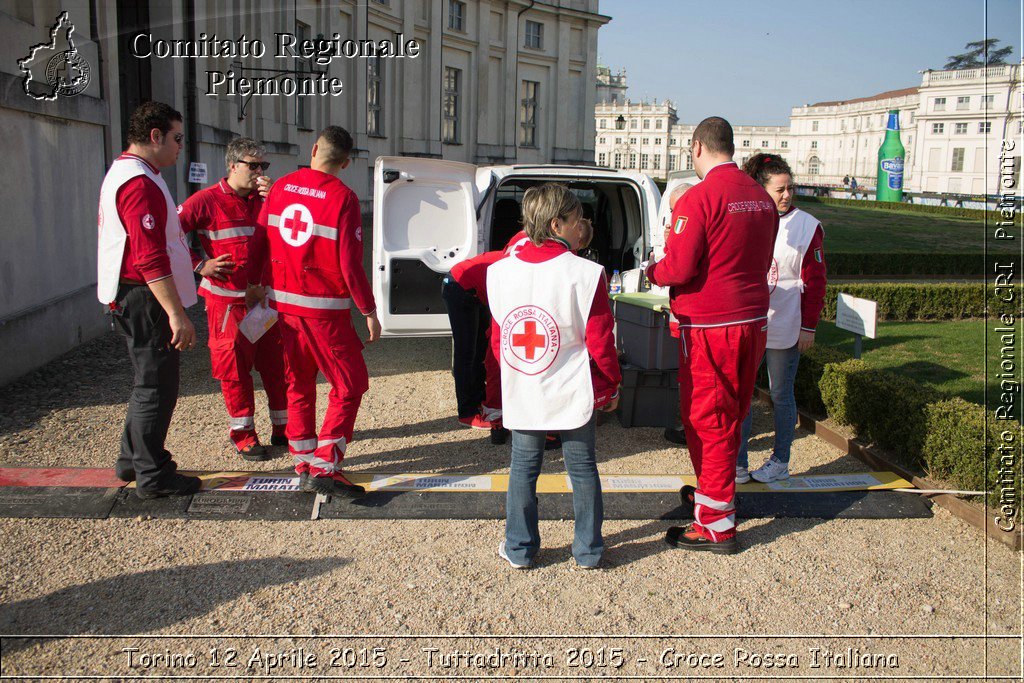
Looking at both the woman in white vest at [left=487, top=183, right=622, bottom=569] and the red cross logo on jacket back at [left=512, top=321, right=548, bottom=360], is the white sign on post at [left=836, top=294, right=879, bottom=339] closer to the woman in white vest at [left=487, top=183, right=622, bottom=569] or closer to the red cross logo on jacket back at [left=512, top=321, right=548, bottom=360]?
the woman in white vest at [left=487, top=183, right=622, bottom=569]

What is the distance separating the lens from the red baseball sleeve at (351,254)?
14.7ft

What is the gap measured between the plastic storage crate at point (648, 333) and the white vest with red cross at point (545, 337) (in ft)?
8.30

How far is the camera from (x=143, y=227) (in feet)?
13.9

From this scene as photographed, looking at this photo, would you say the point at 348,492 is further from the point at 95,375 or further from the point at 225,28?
the point at 225,28

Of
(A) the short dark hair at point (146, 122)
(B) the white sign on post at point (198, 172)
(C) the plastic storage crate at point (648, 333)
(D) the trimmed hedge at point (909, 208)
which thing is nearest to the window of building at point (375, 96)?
(B) the white sign on post at point (198, 172)

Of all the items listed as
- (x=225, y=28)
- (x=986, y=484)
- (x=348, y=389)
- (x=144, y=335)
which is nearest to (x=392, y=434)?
(x=348, y=389)

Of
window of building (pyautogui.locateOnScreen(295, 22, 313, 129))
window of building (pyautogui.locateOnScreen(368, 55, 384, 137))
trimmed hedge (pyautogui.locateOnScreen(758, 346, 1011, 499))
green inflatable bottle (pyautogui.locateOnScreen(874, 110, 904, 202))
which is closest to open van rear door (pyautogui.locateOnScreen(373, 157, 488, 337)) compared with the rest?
trimmed hedge (pyautogui.locateOnScreen(758, 346, 1011, 499))

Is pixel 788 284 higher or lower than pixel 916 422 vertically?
higher

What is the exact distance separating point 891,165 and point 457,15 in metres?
32.8

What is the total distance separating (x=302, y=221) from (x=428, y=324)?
251 centimetres

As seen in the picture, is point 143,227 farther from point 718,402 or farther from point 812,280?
point 812,280

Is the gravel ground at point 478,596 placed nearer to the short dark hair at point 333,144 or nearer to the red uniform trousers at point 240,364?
the red uniform trousers at point 240,364

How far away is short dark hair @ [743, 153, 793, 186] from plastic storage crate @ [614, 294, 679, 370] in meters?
1.40

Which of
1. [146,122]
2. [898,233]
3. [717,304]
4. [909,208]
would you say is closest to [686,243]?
[717,304]
